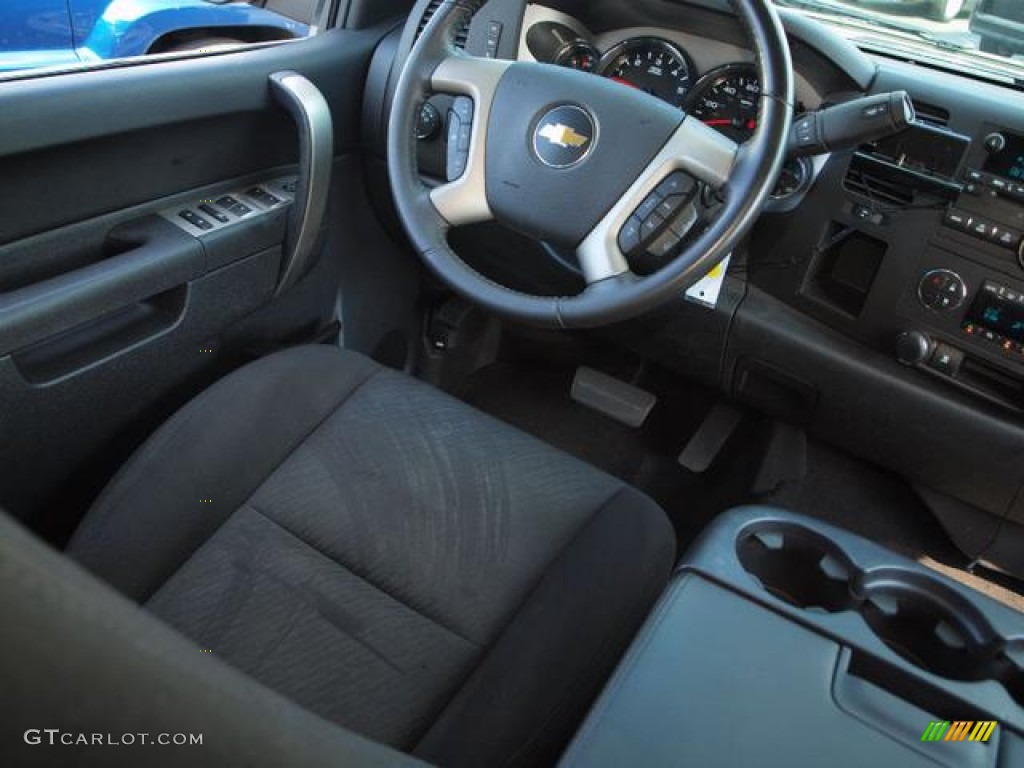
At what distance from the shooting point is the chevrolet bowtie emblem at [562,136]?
1261mm

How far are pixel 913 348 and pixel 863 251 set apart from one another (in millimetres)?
172

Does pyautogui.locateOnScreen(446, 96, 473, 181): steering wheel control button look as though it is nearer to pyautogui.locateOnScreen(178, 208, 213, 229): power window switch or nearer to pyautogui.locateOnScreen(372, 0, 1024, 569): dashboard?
pyautogui.locateOnScreen(372, 0, 1024, 569): dashboard

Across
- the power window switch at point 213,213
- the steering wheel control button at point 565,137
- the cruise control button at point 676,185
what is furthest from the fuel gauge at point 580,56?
the power window switch at point 213,213

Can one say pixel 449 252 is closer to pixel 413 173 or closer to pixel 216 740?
pixel 413 173

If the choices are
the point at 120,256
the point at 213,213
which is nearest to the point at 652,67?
the point at 213,213

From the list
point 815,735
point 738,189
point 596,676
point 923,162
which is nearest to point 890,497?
point 923,162

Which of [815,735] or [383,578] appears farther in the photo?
[383,578]

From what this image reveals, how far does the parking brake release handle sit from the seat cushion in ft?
0.90

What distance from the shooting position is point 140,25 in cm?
164

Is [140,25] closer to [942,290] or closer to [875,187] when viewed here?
[875,187]

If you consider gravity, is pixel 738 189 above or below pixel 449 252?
above

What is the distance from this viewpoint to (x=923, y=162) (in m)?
1.32

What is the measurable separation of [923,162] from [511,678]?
91 centimetres

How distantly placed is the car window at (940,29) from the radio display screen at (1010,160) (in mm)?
Answer: 171
